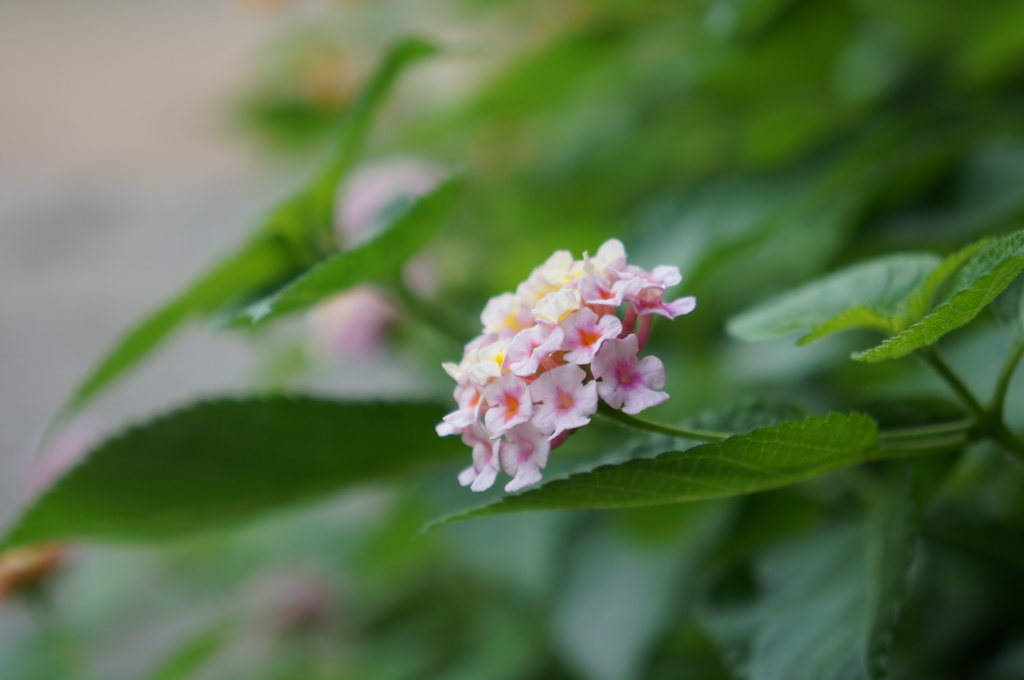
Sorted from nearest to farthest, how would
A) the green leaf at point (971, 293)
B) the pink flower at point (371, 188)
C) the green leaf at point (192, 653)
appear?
the green leaf at point (971, 293) < the green leaf at point (192, 653) < the pink flower at point (371, 188)

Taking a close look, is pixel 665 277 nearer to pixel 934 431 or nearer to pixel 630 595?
pixel 934 431

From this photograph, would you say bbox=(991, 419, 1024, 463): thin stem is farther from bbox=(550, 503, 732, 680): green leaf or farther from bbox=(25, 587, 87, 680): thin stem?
bbox=(25, 587, 87, 680): thin stem

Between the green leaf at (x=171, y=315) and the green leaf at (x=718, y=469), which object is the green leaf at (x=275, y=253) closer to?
the green leaf at (x=171, y=315)

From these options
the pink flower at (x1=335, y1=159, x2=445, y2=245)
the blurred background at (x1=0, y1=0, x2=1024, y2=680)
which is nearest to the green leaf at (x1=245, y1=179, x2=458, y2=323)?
the blurred background at (x1=0, y1=0, x2=1024, y2=680)

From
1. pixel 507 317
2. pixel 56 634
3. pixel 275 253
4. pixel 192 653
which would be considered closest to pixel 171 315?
pixel 275 253

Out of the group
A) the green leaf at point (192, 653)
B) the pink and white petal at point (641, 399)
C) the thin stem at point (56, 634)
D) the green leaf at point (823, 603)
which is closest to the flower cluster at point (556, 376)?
the pink and white petal at point (641, 399)

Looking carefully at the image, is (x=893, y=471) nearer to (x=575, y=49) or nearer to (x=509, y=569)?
(x=509, y=569)
